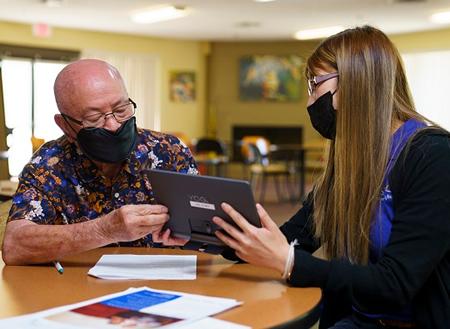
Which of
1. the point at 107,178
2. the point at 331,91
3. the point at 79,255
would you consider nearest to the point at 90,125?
the point at 107,178

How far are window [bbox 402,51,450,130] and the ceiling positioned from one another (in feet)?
1.74

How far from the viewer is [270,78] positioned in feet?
40.8

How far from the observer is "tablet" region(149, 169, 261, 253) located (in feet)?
4.56

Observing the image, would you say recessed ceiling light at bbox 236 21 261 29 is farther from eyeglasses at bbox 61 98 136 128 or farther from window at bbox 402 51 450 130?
eyeglasses at bbox 61 98 136 128

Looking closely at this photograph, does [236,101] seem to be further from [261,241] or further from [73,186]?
[261,241]

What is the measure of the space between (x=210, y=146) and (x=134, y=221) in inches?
316

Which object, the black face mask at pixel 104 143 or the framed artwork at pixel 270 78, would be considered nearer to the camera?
the black face mask at pixel 104 143

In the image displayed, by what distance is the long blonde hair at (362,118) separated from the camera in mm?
1490

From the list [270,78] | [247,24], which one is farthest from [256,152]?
[270,78]

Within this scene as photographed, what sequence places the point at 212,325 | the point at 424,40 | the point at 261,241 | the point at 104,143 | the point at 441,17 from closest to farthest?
the point at 212,325 → the point at 261,241 → the point at 104,143 → the point at 441,17 → the point at 424,40

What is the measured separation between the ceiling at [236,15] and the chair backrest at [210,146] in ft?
6.09

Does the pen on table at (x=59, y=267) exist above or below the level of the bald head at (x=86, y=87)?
below

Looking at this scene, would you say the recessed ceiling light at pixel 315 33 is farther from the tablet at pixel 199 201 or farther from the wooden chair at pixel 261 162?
the tablet at pixel 199 201

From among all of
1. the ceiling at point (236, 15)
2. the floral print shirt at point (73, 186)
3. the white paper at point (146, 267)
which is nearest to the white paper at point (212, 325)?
the white paper at point (146, 267)
